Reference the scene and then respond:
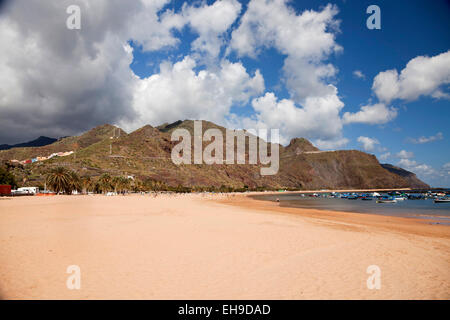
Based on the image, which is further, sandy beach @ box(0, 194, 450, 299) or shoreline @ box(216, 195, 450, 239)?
shoreline @ box(216, 195, 450, 239)

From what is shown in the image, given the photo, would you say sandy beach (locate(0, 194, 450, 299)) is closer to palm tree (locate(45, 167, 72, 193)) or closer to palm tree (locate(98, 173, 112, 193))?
palm tree (locate(45, 167, 72, 193))

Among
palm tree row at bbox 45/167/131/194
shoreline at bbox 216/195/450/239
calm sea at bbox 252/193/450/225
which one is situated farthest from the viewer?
palm tree row at bbox 45/167/131/194

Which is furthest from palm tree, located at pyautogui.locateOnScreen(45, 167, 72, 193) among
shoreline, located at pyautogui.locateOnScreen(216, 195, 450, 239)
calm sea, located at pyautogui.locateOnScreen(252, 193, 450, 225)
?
shoreline, located at pyautogui.locateOnScreen(216, 195, 450, 239)

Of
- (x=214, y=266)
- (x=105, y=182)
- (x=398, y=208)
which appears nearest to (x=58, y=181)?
(x=105, y=182)

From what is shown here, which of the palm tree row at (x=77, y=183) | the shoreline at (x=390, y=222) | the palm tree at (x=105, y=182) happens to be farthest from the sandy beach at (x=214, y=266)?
the palm tree at (x=105, y=182)

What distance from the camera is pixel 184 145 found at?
7431 inches

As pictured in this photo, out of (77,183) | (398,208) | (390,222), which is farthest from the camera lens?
(77,183)

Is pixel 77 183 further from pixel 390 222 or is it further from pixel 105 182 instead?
pixel 390 222

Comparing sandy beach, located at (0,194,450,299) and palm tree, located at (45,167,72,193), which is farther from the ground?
palm tree, located at (45,167,72,193)

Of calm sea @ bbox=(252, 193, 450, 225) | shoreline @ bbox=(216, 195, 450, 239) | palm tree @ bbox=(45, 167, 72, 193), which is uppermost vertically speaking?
palm tree @ bbox=(45, 167, 72, 193)

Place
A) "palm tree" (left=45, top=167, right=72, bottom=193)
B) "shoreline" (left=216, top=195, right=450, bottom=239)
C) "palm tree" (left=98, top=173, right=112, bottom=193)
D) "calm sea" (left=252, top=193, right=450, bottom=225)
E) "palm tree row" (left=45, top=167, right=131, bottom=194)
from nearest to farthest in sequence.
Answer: "shoreline" (left=216, top=195, right=450, bottom=239), "calm sea" (left=252, top=193, right=450, bottom=225), "palm tree" (left=45, top=167, right=72, bottom=193), "palm tree row" (left=45, top=167, right=131, bottom=194), "palm tree" (left=98, top=173, right=112, bottom=193)
